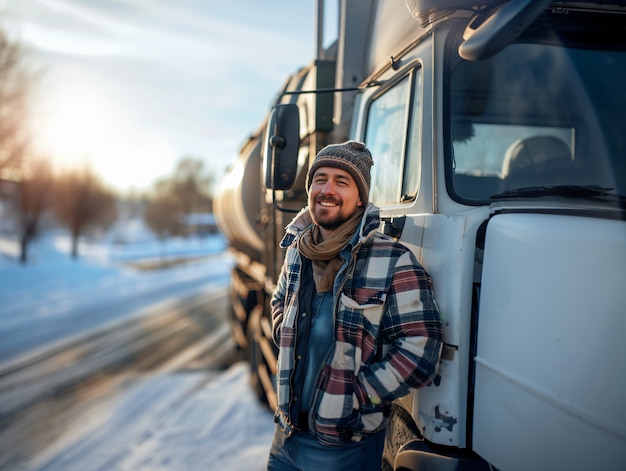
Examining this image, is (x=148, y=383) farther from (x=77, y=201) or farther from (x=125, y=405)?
(x=77, y=201)

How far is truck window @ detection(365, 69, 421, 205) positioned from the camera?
208 centimetres

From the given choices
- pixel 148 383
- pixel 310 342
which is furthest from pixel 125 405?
pixel 310 342

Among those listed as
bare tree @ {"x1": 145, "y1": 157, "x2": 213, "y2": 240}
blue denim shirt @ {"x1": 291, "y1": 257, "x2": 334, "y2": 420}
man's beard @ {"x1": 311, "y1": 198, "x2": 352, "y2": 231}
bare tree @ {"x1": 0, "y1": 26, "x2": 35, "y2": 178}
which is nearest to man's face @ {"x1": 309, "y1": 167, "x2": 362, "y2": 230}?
man's beard @ {"x1": 311, "y1": 198, "x2": 352, "y2": 231}

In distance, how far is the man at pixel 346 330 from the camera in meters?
1.63

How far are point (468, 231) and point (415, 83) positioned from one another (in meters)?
0.84

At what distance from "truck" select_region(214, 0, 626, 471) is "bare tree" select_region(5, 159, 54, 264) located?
19725mm

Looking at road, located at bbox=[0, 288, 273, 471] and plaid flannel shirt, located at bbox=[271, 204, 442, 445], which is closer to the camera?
plaid flannel shirt, located at bbox=[271, 204, 442, 445]

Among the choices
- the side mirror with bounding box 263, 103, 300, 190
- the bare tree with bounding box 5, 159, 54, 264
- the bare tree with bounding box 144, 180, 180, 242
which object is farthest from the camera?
the bare tree with bounding box 144, 180, 180, 242

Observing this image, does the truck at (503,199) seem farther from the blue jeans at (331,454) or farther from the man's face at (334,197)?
the man's face at (334,197)

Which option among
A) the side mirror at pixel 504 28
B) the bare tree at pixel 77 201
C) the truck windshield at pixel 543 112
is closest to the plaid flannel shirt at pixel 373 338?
the truck windshield at pixel 543 112

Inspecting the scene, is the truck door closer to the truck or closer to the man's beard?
the truck

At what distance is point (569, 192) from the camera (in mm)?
1661

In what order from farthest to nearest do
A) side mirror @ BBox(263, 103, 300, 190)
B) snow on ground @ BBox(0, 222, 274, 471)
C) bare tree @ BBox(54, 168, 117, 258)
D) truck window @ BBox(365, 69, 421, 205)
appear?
bare tree @ BBox(54, 168, 117, 258) < snow on ground @ BBox(0, 222, 274, 471) < side mirror @ BBox(263, 103, 300, 190) < truck window @ BBox(365, 69, 421, 205)

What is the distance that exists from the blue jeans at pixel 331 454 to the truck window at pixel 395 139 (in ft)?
3.52
